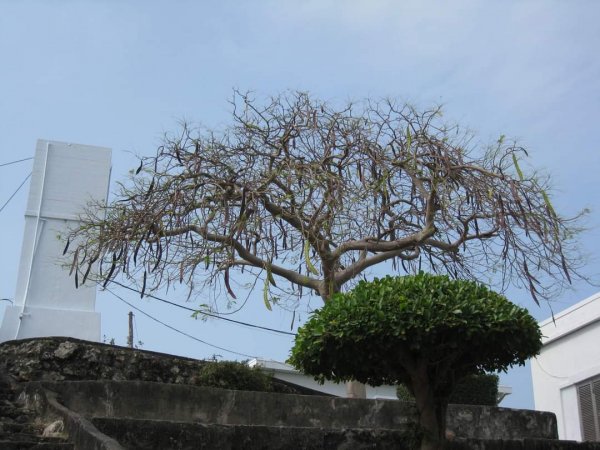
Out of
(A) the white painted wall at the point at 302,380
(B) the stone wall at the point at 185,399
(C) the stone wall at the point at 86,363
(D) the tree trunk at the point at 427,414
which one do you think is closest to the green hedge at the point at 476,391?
(B) the stone wall at the point at 185,399

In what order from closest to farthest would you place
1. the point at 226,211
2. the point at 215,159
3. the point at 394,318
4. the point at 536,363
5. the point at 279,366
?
the point at 394,318 → the point at 226,211 → the point at 215,159 → the point at 536,363 → the point at 279,366

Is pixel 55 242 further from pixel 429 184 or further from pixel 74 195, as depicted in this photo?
pixel 429 184

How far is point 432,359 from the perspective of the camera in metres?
7.52

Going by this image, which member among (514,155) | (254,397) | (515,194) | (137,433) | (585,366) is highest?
(514,155)

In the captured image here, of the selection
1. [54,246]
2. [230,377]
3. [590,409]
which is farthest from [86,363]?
[590,409]

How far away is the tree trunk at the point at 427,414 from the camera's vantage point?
25.0 ft

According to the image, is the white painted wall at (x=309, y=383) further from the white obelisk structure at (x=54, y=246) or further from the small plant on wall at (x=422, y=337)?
the small plant on wall at (x=422, y=337)

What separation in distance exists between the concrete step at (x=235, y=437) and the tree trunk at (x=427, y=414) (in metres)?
0.27

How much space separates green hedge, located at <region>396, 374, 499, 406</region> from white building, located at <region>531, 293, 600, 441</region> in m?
2.25

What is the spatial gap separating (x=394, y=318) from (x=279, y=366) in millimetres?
12908

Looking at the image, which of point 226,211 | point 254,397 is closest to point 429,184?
point 226,211

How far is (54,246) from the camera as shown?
14.1 meters

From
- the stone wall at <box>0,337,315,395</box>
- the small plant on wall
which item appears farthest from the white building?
the small plant on wall

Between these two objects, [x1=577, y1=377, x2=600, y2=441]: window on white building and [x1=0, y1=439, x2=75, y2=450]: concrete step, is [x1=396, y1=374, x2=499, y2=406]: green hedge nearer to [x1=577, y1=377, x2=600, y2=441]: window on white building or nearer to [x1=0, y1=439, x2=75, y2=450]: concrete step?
[x1=577, y1=377, x2=600, y2=441]: window on white building
